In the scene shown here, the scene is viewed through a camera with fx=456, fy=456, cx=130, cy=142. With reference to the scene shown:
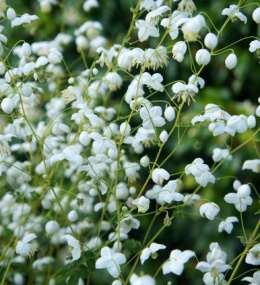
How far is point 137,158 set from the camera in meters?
2.13

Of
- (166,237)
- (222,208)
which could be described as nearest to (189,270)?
(166,237)

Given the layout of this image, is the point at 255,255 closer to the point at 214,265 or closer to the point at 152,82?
the point at 214,265

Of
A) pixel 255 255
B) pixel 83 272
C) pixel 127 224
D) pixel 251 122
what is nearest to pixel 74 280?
pixel 83 272

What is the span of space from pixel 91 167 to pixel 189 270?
1088mm

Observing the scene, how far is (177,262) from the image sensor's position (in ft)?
3.00

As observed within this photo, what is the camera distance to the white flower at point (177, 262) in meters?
0.90

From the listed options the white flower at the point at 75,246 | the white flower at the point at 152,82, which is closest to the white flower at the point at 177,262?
the white flower at the point at 75,246

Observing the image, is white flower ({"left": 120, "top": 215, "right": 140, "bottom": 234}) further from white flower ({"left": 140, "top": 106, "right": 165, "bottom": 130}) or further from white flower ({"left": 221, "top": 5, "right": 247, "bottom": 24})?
white flower ({"left": 221, "top": 5, "right": 247, "bottom": 24})

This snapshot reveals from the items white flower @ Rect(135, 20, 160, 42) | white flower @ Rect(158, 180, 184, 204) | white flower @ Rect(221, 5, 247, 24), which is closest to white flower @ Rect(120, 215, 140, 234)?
white flower @ Rect(158, 180, 184, 204)

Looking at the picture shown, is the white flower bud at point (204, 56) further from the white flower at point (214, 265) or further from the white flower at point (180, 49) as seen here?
the white flower at point (214, 265)

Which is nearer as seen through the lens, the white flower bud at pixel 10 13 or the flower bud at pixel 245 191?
the flower bud at pixel 245 191

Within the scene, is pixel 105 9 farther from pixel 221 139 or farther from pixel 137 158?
pixel 221 139

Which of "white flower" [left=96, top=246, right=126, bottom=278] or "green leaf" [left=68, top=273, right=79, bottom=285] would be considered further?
"green leaf" [left=68, top=273, right=79, bottom=285]

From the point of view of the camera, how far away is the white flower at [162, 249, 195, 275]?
0.90 metres
